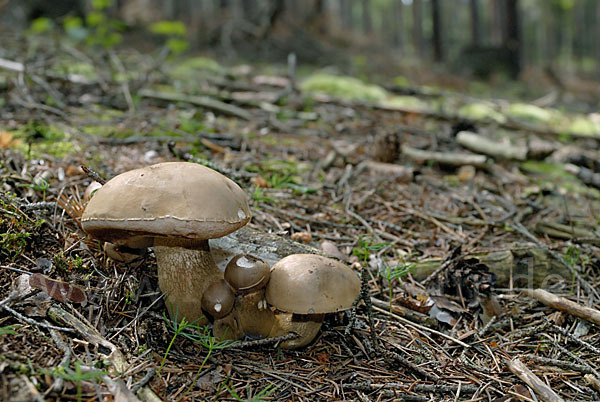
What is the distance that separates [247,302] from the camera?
7.17ft

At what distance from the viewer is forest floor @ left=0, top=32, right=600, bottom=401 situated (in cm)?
188

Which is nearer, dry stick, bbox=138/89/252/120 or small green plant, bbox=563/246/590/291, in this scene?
small green plant, bbox=563/246/590/291

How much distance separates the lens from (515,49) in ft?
51.8

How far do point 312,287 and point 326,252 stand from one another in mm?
730

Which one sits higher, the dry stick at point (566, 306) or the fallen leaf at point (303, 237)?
the fallen leaf at point (303, 237)

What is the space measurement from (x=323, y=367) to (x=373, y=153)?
3135 millimetres

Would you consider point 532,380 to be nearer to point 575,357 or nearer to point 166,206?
point 575,357

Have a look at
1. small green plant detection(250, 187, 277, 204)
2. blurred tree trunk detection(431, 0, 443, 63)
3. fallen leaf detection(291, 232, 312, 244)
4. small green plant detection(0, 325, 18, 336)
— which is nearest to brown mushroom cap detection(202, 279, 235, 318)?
small green plant detection(0, 325, 18, 336)

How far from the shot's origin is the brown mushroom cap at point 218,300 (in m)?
2.06

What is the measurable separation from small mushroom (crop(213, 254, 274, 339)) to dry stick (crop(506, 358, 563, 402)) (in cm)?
123

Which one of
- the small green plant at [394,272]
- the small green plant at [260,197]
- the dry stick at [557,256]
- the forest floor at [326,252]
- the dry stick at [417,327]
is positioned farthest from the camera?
the small green plant at [260,197]

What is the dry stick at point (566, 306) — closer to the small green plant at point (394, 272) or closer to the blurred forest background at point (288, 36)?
the small green plant at point (394, 272)

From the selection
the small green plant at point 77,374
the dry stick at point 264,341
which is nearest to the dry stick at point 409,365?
the dry stick at point 264,341

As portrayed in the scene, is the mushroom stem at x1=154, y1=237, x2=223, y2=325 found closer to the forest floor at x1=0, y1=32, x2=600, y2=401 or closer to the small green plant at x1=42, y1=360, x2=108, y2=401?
the forest floor at x1=0, y1=32, x2=600, y2=401
